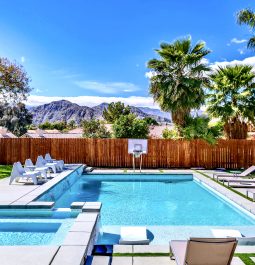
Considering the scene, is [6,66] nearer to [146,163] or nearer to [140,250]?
[146,163]

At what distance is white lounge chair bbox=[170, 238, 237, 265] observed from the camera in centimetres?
394

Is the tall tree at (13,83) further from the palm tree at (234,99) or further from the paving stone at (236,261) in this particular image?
the paving stone at (236,261)

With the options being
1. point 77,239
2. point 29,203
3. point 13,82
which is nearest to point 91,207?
point 29,203

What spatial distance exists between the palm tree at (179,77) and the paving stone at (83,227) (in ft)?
46.1

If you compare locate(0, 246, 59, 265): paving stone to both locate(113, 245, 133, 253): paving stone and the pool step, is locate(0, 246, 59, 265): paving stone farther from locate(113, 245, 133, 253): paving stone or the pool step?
locate(113, 245, 133, 253): paving stone

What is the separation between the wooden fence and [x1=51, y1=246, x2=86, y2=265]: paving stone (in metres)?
15.0

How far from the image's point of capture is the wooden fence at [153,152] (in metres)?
19.3

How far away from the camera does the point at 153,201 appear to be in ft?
35.7

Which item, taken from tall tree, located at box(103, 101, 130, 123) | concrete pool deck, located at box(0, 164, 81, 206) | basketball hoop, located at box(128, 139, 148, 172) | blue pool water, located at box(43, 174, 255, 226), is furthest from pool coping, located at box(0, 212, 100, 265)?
tall tree, located at box(103, 101, 130, 123)

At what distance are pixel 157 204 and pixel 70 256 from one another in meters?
6.34

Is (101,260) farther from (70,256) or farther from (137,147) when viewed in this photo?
(137,147)

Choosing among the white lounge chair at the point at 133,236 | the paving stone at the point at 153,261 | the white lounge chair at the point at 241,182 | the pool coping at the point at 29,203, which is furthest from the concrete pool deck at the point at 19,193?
the white lounge chair at the point at 241,182

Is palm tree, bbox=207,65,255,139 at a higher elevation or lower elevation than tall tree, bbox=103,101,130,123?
lower

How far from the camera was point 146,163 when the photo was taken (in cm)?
1948
